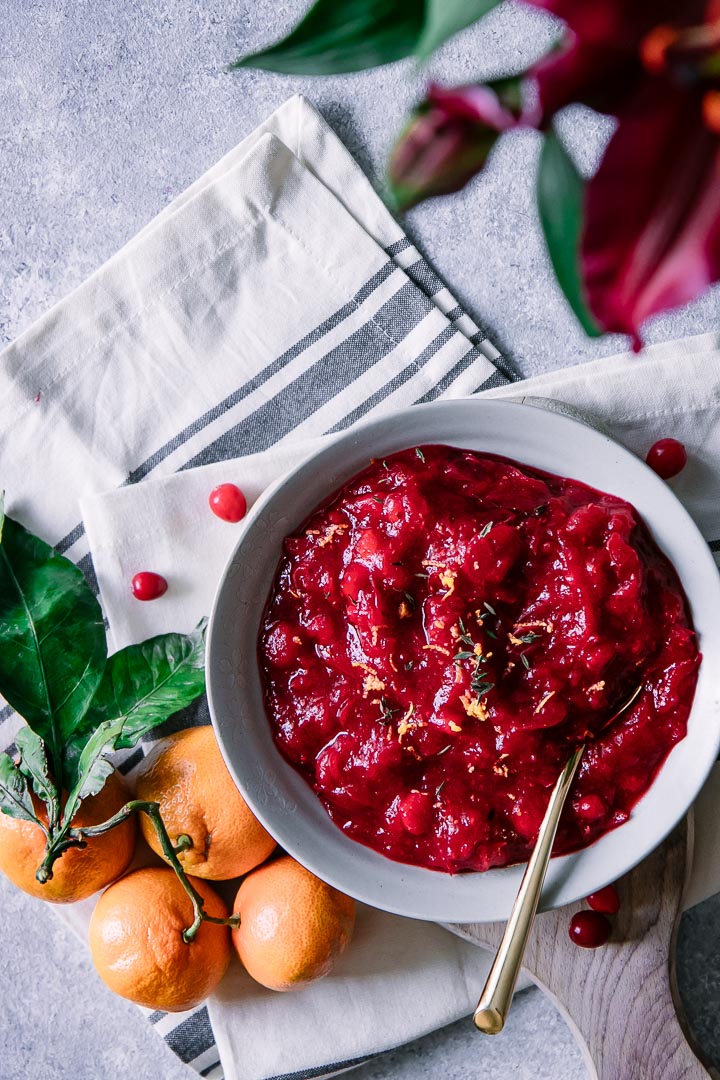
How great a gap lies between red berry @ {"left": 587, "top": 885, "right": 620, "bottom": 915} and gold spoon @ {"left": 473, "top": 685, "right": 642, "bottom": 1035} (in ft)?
0.79

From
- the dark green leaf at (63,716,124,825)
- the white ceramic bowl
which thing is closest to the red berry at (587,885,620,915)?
the white ceramic bowl

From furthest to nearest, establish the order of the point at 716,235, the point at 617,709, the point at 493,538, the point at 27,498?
the point at 27,498 → the point at 617,709 → the point at 493,538 → the point at 716,235

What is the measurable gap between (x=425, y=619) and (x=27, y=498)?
1.01 m

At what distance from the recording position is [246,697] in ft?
6.48

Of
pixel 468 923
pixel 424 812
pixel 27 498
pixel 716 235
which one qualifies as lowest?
pixel 468 923

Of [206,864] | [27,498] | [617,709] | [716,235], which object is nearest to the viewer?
[716,235]

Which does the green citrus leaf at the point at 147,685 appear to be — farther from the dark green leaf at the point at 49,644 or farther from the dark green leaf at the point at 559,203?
the dark green leaf at the point at 559,203

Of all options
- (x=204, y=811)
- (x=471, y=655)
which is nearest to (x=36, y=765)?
(x=204, y=811)

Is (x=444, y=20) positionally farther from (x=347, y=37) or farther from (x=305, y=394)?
(x=305, y=394)

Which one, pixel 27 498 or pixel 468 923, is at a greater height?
pixel 27 498

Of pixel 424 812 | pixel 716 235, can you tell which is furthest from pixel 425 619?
pixel 716 235

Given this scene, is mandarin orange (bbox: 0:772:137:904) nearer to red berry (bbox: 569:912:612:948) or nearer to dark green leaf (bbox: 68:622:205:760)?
dark green leaf (bbox: 68:622:205:760)

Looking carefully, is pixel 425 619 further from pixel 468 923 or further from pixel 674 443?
pixel 674 443

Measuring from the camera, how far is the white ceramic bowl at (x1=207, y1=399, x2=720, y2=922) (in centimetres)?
190
